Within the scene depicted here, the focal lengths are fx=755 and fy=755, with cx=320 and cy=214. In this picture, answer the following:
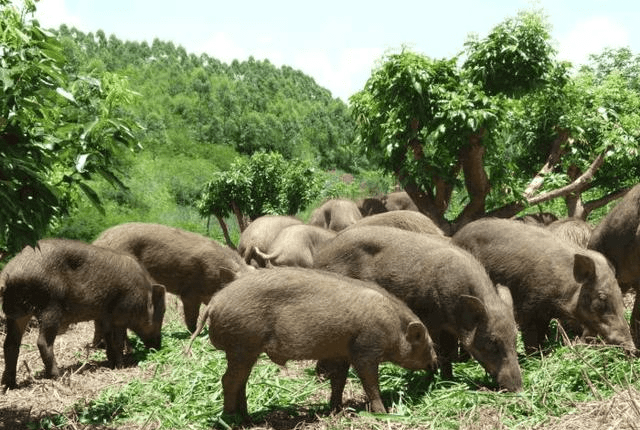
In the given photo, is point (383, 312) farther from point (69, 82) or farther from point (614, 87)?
point (614, 87)

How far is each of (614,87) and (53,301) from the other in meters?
10.5

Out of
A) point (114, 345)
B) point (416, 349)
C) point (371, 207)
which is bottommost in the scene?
point (114, 345)

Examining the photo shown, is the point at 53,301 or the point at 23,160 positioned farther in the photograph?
the point at 53,301

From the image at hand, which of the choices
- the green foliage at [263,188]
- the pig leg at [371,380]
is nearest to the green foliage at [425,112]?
the pig leg at [371,380]

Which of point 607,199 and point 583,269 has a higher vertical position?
point 607,199

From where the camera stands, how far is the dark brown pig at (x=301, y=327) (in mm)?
5676

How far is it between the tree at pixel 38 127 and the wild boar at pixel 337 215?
7886 millimetres

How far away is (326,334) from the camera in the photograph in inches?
224

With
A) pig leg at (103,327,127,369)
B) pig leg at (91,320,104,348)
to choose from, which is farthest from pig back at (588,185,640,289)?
pig leg at (91,320,104,348)

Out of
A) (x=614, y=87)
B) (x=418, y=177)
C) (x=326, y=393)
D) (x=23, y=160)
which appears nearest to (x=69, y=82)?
(x=23, y=160)

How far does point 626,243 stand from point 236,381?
4.57 m

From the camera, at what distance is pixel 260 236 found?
12445mm

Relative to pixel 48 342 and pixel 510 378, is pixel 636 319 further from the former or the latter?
pixel 48 342

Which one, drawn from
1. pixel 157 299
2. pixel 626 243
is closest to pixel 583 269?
pixel 626 243
